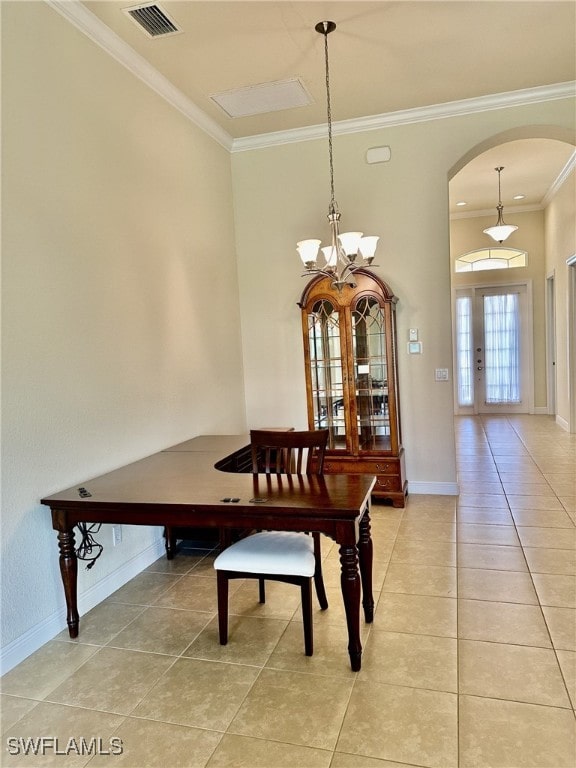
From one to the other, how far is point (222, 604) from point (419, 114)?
13.5ft

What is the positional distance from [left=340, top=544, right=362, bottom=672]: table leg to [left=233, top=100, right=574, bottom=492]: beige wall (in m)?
2.67

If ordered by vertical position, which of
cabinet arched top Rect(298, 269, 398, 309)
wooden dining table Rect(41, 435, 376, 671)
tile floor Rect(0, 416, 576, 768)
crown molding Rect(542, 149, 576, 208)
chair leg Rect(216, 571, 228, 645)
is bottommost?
tile floor Rect(0, 416, 576, 768)

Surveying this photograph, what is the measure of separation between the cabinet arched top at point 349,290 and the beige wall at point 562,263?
3.30m

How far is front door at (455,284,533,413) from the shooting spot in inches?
337

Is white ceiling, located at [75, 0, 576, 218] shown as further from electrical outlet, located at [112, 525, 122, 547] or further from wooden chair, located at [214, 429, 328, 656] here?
electrical outlet, located at [112, 525, 122, 547]

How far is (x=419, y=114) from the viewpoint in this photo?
4348 mm

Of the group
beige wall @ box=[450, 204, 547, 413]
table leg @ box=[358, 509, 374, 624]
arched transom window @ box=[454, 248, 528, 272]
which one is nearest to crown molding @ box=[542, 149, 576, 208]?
beige wall @ box=[450, 204, 547, 413]

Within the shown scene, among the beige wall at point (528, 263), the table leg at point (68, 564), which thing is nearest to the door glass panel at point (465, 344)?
the beige wall at point (528, 263)

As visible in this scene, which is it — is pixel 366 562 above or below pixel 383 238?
below

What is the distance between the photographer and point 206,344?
14.1 ft

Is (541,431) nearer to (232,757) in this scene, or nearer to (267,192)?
(267,192)

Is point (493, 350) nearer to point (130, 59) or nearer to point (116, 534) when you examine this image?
point (130, 59)

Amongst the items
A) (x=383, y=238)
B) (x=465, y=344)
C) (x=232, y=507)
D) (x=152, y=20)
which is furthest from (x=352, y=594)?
(x=465, y=344)

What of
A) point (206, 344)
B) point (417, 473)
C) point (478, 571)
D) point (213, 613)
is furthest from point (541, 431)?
point (213, 613)
